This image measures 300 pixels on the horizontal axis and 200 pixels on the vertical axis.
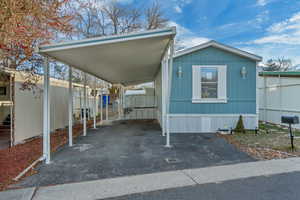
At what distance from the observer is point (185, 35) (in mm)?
17594

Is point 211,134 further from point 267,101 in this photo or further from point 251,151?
point 267,101

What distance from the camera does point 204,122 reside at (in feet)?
25.9

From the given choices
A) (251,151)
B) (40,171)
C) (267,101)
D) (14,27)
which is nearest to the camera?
(14,27)

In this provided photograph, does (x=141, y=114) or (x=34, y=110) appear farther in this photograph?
(x=141, y=114)

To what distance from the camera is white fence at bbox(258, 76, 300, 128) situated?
868cm

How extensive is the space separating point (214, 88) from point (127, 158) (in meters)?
4.93

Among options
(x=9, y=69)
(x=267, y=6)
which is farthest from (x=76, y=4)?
(x=267, y=6)

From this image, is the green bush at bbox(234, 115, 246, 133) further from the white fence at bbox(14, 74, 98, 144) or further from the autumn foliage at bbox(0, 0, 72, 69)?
the white fence at bbox(14, 74, 98, 144)

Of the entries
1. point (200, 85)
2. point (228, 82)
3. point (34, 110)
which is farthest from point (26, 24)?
point (228, 82)

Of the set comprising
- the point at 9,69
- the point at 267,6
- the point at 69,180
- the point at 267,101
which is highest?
the point at 267,6

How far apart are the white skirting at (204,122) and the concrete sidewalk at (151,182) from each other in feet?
11.9

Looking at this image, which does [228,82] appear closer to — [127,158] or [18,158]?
[127,158]

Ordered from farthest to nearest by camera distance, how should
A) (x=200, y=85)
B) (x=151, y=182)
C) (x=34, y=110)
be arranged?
1. (x=200, y=85)
2. (x=34, y=110)
3. (x=151, y=182)

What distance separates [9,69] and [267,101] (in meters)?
12.1
